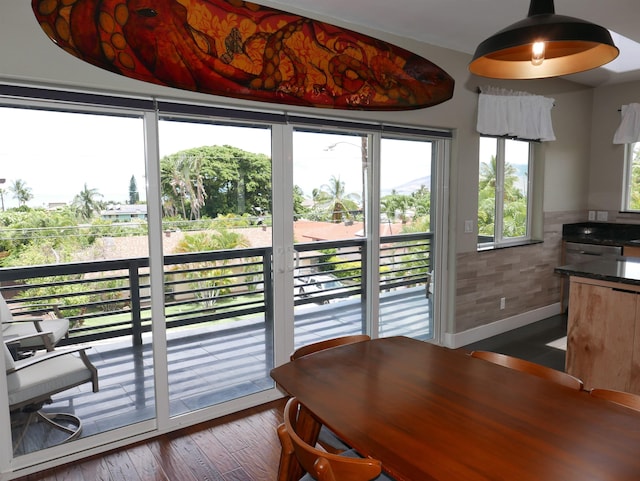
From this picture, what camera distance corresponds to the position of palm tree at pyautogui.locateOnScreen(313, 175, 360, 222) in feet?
11.0

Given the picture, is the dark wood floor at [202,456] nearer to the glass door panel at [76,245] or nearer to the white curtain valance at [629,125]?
Result: the glass door panel at [76,245]

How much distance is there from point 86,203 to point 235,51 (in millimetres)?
1231

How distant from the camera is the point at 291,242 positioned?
3.20 m

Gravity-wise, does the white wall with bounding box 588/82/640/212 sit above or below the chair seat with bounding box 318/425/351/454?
above

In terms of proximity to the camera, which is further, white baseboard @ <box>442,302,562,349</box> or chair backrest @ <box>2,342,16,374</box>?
white baseboard @ <box>442,302,562,349</box>

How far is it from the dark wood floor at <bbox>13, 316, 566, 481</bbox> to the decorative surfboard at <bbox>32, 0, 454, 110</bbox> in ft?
6.23

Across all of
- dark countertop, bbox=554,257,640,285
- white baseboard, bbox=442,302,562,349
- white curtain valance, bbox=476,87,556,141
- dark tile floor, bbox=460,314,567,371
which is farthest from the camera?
white baseboard, bbox=442,302,562,349

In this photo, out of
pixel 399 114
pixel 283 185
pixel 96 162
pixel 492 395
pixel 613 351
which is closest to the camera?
pixel 492 395

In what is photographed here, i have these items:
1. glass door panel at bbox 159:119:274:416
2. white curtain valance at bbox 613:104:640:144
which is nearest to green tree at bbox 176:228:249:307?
glass door panel at bbox 159:119:274:416

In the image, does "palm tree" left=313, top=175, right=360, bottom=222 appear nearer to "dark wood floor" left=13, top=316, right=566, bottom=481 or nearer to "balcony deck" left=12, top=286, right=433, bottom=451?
"balcony deck" left=12, top=286, right=433, bottom=451

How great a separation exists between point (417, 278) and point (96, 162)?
9.05 ft

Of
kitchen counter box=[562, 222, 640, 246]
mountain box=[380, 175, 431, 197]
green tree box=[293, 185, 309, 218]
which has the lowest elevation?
kitchen counter box=[562, 222, 640, 246]

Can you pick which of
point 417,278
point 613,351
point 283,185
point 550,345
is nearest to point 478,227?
point 417,278

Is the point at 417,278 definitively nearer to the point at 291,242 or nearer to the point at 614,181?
the point at 291,242
